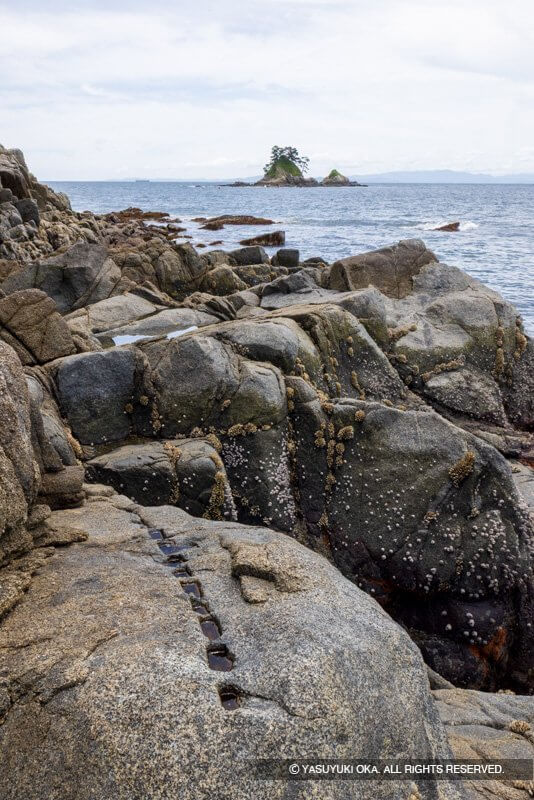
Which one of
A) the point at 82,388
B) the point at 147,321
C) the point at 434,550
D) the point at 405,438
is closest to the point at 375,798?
the point at 434,550

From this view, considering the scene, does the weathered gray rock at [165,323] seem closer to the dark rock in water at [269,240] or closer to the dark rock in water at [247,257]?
the dark rock in water at [247,257]

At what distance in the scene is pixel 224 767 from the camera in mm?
5074

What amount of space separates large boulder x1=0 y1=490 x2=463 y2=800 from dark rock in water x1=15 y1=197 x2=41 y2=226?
35309 mm

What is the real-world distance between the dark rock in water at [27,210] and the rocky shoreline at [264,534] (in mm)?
16118

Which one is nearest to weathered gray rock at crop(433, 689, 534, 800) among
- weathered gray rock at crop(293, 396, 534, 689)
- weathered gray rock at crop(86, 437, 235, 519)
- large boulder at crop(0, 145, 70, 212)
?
weathered gray rock at crop(293, 396, 534, 689)

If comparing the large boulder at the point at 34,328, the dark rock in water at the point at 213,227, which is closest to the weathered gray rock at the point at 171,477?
the large boulder at the point at 34,328

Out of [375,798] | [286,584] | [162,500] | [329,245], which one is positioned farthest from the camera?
[329,245]

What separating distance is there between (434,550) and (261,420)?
4229 millimetres

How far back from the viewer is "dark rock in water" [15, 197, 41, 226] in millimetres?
37906

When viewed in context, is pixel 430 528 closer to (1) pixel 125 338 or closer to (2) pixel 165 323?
(1) pixel 125 338

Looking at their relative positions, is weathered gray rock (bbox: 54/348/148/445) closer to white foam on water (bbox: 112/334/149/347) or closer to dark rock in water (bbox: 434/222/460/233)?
white foam on water (bbox: 112/334/149/347)

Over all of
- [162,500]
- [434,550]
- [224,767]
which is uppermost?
[224,767]

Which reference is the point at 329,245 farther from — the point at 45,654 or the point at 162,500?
the point at 45,654

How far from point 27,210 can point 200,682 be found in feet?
126
